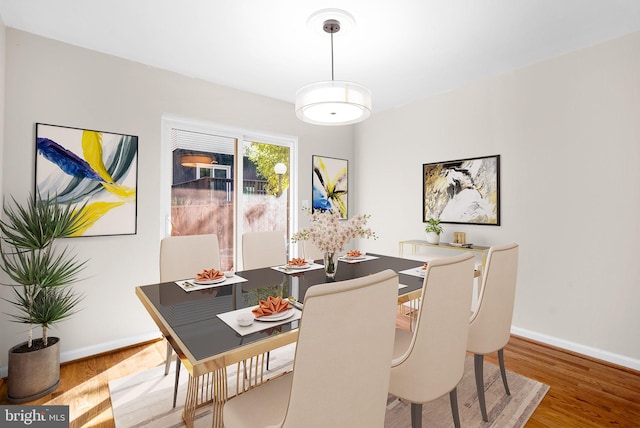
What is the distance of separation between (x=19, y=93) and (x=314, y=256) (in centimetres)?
259

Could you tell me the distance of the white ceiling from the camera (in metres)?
2.02

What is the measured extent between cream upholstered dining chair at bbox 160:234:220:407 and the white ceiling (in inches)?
62.1

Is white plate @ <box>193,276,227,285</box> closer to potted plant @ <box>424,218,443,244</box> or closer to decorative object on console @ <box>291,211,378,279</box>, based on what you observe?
decorative object on console @ <box>291,211,378,279</box>

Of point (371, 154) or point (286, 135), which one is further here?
point (371, 154)

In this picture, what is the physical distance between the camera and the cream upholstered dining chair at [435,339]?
1264 millimetres

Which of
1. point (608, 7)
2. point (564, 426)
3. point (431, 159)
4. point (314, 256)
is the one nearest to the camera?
point (564, 426)

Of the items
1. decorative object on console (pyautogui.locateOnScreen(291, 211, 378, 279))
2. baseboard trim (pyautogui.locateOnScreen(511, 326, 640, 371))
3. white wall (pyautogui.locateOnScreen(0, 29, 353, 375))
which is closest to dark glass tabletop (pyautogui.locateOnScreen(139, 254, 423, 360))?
decorative object on console (pyautogui.locateOnScreen(291, 211, 378, 279))

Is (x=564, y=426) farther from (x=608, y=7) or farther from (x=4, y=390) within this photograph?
(x=4, y=390)

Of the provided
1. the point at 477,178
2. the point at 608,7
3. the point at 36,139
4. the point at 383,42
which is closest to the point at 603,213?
the point at 477,178

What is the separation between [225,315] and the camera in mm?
1291

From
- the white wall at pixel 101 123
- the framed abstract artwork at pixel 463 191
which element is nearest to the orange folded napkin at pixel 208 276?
the white wall at pixel 101 123

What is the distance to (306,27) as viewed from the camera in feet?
7.28

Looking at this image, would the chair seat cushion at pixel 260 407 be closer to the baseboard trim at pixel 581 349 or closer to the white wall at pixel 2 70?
the white wall at pixel 2 70

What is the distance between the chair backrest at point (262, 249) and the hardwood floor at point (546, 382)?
1083 mm
